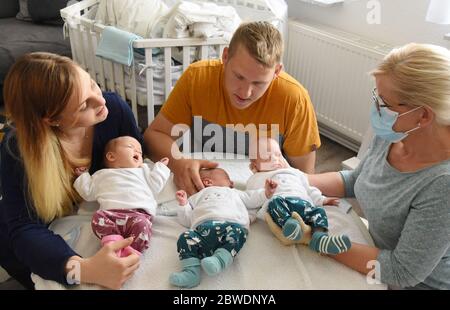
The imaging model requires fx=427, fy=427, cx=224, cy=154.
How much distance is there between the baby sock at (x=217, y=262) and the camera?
3.37 ft

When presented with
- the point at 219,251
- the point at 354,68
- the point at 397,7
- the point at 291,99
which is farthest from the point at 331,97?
the point at 219,251

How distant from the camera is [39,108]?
1.07 metres

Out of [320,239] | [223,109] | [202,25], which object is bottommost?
[320,239]

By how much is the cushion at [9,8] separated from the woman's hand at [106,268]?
10.2 ft

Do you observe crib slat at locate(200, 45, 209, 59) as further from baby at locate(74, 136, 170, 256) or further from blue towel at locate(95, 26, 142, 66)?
baby at locate(74, 136, 170, 256)

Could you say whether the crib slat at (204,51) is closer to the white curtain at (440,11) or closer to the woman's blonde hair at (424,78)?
the white curtain at (440,11)

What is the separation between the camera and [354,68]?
98.8 inches

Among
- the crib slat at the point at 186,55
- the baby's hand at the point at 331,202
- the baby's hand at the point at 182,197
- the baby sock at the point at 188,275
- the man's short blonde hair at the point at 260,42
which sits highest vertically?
the man's short blonde hair at the point at 260,42

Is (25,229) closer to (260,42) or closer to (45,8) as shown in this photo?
(260,42)

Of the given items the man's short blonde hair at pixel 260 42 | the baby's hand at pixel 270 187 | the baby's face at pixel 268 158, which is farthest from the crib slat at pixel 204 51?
the baby's hand at pixel 270 187

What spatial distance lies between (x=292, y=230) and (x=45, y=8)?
9.54 feet

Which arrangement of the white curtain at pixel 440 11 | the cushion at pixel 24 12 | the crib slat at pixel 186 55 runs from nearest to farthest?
1. the white curtain at pixel 440 11
2. the crib slat at pixel 186 55
3. the cushion at pixel 24 12

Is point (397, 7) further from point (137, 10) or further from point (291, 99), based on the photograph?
point (137, 10)

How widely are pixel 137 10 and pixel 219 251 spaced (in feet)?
6.27
